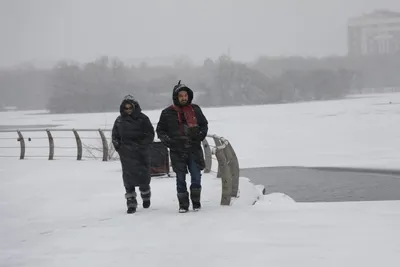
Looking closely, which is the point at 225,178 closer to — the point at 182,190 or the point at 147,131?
the point at 182,190

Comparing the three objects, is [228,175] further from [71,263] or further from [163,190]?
[71,263]

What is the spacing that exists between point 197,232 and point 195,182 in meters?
1.39

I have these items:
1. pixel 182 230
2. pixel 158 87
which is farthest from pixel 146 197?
pixel 158 87

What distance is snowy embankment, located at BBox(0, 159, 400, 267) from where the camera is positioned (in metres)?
5.88

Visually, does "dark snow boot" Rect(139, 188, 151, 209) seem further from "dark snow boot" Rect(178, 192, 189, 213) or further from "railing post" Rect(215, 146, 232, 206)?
"railing post" Rect(215, 146, 232, 206)

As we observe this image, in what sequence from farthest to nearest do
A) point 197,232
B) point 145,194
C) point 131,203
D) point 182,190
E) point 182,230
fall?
point 145,194 → point 131,203 → point 182,190 → point 182,230 → point 197,232

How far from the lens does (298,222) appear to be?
737 centimetres

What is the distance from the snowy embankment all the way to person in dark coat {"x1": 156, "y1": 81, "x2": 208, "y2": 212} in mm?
646

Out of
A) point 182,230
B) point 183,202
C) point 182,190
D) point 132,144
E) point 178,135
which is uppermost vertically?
point 178,135

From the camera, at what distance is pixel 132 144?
8.66m

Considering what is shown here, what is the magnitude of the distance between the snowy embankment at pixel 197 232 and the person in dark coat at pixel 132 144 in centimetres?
39

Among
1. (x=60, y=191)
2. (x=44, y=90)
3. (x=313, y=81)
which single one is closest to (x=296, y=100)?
(x=313, y=81)

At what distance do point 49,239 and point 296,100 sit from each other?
124284 millimetres

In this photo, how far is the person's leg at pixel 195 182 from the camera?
826cm
